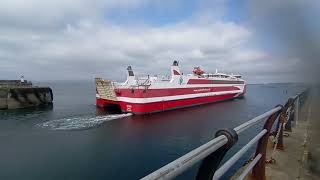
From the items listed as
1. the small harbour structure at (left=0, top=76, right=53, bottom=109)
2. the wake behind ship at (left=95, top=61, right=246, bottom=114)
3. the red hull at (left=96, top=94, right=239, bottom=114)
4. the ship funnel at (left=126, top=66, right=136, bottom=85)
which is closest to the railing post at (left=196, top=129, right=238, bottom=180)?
the wake behind ship at (left=95, top=61, right=246, bottom=114)

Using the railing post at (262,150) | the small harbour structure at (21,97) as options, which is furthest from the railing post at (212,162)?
the small harbour structure at (21,97)

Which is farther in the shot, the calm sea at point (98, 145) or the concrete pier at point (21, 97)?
the concrete pier at point (21, 97)

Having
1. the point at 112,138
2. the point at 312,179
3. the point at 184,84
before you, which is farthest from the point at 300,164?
the point at 184,84

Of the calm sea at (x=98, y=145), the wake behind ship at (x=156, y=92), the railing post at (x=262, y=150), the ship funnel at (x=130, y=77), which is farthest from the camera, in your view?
the ship funnel at (x=130, y=77)

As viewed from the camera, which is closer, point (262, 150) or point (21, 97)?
point (262, 150)

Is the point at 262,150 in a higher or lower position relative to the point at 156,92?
higher

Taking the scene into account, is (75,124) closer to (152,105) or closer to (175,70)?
(152,105)

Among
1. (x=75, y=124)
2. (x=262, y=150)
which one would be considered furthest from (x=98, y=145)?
(x=262, y=150)


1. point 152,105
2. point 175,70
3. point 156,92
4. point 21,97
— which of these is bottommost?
point 152,105

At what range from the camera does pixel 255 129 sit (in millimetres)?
28188

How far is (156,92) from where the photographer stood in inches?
1624

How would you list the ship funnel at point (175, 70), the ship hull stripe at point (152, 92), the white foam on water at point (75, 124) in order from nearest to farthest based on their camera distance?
the white foam on water at point (75, 124) < the ship hull stripe at point (152, 92) < the ship funnel at point (175, 70)

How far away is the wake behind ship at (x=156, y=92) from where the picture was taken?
40.6 metres

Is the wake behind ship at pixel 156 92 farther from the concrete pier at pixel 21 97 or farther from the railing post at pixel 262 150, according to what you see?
the railing post at pixel 262 150
